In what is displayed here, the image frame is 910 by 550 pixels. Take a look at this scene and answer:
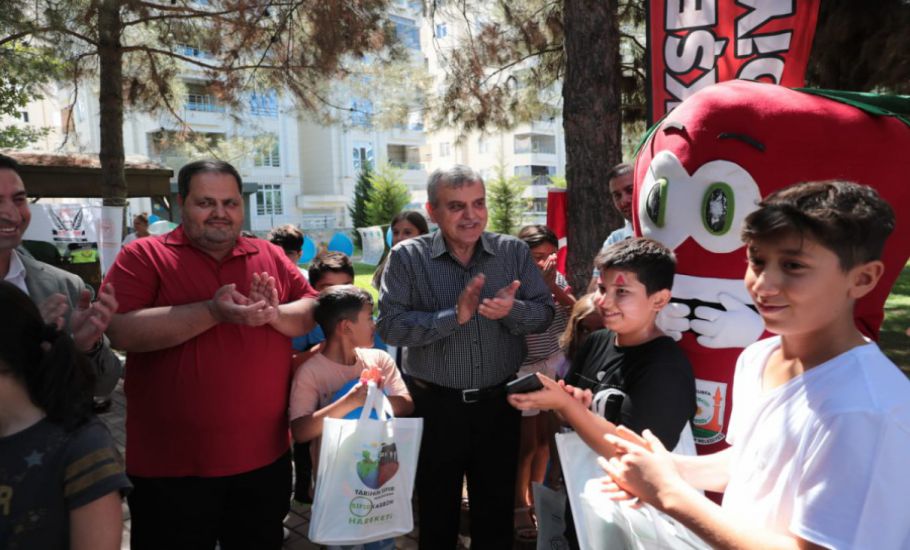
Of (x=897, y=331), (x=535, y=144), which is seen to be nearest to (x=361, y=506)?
(x=897, y=331)

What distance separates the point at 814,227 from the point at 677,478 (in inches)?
21.4

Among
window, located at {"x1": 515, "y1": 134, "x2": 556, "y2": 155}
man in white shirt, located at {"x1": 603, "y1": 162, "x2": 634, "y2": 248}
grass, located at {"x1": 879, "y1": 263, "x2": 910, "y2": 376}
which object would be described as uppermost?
window, located at {"x1": 515, "y1": 134, "x2": 556, "y2": 155}

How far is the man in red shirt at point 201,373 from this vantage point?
200 centimetres

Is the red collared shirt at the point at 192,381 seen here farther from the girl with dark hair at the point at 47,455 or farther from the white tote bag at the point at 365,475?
the girl with dark hair at the point at 47,455

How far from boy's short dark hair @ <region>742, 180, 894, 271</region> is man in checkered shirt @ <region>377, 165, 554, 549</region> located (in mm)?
1315

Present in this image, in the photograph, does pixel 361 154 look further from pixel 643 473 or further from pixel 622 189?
pixel 643 473

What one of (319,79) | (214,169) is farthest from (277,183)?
(214,169)

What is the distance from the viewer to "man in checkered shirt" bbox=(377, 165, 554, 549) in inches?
96.4

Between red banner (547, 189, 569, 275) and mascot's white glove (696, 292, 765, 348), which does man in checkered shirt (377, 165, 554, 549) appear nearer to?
mascot's white glove (696, 292, 765, 348)

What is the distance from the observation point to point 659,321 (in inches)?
84.6

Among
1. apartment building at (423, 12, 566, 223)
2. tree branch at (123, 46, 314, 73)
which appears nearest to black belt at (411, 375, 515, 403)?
tree branch at (123, 46, 314, 73)

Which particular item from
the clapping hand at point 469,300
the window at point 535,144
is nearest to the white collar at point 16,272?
the clapping hand at point 469,300

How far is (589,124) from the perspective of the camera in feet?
13.3

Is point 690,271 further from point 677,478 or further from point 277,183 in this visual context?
point 277,183
